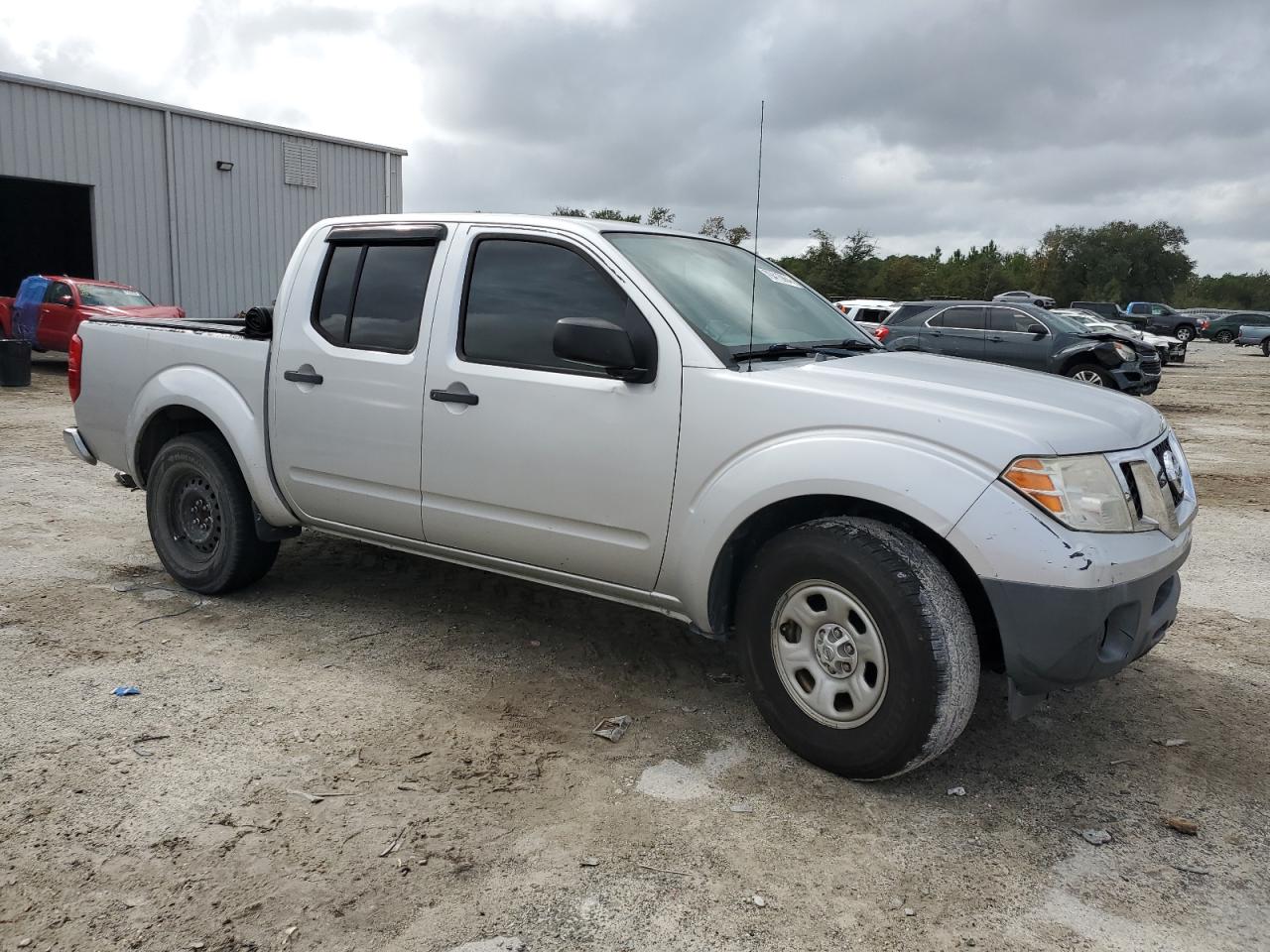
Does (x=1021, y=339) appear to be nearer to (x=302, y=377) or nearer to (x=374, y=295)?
(x=374, y=295)

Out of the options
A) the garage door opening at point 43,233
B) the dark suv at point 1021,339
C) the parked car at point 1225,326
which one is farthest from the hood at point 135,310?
the parked car at point 1225,326

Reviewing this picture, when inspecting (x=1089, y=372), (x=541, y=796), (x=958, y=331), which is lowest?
(x=541, y=796)

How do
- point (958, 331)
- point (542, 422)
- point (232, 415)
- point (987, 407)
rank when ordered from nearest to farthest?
1. point (987, 407)
2. point (542, 422)
3. point (232, 415)
4. point (958, 331)

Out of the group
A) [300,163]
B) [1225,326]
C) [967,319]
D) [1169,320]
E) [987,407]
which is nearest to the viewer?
[987,407]

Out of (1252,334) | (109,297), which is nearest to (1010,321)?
(109,297)

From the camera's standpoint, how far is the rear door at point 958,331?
52.3ft

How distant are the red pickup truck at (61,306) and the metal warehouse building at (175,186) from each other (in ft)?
11.1

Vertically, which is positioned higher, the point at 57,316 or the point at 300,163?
the point at 300,163

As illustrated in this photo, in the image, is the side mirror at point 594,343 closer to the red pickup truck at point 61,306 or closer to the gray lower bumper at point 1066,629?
the gray lower bumper at point 1066,629

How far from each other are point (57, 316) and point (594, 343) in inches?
645

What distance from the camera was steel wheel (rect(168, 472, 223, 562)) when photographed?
5113 millimetres

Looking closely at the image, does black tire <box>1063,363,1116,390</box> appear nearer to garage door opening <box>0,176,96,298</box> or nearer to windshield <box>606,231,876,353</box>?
windshield <box>606,231,876,353</box>

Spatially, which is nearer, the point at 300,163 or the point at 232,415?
the point at 232,415

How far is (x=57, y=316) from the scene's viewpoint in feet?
55.2
